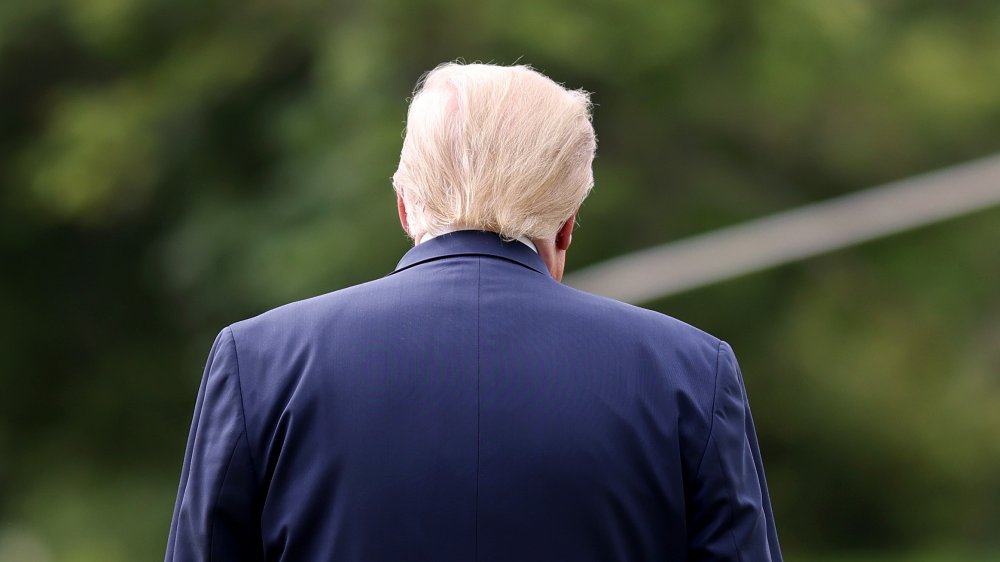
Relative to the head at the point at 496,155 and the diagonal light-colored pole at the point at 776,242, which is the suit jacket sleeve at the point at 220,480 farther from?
the diagonal light-colored pole at the point at 776,242

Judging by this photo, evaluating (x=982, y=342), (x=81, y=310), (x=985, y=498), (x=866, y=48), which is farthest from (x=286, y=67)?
(x=985, y=498)

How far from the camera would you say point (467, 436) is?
1732 millimetres

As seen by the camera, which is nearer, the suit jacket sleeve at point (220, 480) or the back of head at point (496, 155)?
the suit jacket sleeve at point (220, 480)

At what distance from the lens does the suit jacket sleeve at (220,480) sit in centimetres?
176

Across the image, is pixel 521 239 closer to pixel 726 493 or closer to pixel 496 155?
pixel 496 155

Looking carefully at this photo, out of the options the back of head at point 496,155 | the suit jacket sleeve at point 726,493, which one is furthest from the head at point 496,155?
the suit jacket sleeve at point 726,493

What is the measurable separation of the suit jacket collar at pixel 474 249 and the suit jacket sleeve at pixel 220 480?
27 centimetres

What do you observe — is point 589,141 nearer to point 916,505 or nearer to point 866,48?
point 866,48

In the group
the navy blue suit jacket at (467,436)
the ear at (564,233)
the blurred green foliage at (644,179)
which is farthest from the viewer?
the blurred green foliage at (644,179)

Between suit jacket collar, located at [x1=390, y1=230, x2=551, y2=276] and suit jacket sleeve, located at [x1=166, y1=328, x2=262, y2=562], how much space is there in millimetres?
265

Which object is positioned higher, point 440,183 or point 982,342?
point 440,183

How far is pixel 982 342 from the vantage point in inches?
520

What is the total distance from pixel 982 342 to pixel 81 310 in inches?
341

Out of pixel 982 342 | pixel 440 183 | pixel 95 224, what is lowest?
pixel 982 342
